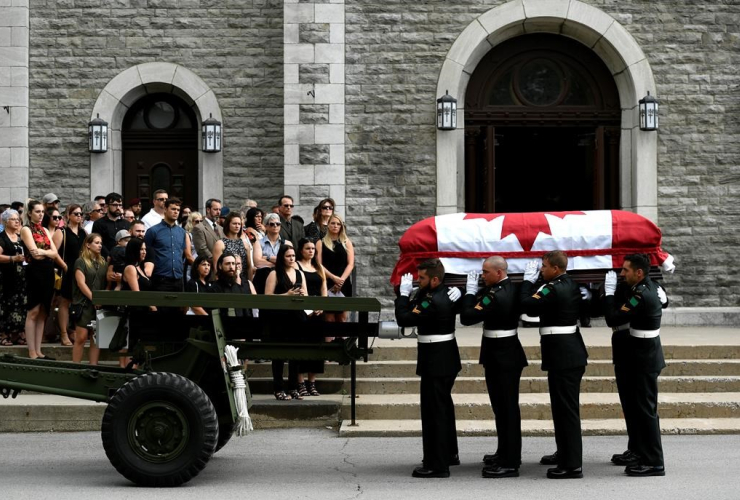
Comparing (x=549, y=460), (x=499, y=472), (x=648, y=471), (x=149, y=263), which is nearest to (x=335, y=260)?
(x=149, y=263)

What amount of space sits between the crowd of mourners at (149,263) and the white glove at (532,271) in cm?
274

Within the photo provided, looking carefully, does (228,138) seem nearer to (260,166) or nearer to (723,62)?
(260,166)

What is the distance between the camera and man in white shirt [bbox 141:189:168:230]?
1346 cm

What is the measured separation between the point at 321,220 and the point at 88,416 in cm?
364

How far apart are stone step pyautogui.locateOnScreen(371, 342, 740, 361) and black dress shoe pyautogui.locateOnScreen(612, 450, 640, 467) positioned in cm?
338

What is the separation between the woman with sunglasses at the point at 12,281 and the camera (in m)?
13.0

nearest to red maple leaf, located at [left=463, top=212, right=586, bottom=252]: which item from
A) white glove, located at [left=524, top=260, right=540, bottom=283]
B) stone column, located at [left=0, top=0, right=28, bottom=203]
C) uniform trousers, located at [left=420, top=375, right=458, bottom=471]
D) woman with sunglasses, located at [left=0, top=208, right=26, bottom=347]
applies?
white glove, located at [left=524, top=260, right=540, bottom=283]

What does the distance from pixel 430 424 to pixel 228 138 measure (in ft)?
28.3

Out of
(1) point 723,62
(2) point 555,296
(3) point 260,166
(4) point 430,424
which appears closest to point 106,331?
(4) point 430,424

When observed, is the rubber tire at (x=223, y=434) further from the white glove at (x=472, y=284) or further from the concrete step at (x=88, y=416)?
the white glove at (x=472, y=284)

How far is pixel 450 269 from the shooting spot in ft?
33.2

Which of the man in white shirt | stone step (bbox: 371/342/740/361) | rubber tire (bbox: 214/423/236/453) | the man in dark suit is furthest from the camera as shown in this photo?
the man in white shirt

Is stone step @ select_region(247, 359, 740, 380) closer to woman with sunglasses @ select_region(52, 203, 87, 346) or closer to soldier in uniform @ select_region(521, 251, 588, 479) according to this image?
woman with sunglasses @ select_region(52, 203, 87, 346)

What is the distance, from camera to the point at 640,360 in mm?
9250
